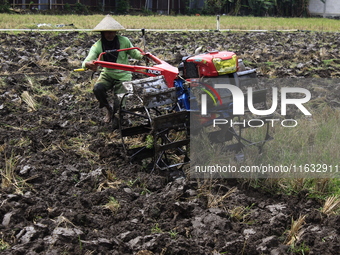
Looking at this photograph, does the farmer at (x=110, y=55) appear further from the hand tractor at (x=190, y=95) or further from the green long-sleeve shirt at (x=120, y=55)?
the hand tractor at (x=190, y=95)

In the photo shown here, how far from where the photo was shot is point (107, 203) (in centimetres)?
442

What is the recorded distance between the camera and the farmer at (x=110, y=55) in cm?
624

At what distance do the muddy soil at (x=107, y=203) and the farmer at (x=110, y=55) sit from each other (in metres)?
0.46

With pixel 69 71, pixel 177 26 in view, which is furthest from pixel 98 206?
pixel 177 26

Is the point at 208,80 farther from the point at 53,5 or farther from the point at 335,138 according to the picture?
the point at 53,5

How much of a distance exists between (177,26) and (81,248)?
1795 centimetres

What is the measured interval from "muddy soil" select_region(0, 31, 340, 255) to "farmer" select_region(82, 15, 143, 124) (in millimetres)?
462

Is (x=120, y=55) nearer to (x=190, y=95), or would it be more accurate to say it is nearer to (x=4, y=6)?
(x=190, y=95)

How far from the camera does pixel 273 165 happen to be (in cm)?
508

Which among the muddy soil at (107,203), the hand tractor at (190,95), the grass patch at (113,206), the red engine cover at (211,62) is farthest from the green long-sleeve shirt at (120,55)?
the grass patch at (113,206)

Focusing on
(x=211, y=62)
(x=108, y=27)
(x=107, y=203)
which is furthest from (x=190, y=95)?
(x=108, y=27)

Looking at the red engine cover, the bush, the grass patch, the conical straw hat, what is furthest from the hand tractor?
the bush

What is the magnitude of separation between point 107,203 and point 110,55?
2612 mm

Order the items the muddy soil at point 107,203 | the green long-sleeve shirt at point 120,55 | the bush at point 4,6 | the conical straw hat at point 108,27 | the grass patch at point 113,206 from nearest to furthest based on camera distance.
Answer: the muddy soil at point 107,203, the grass patch at point 113,206, the conical straw hat at point 108,27, the green long-sleeve shirt at point 120,55, the bush at point 4,6
